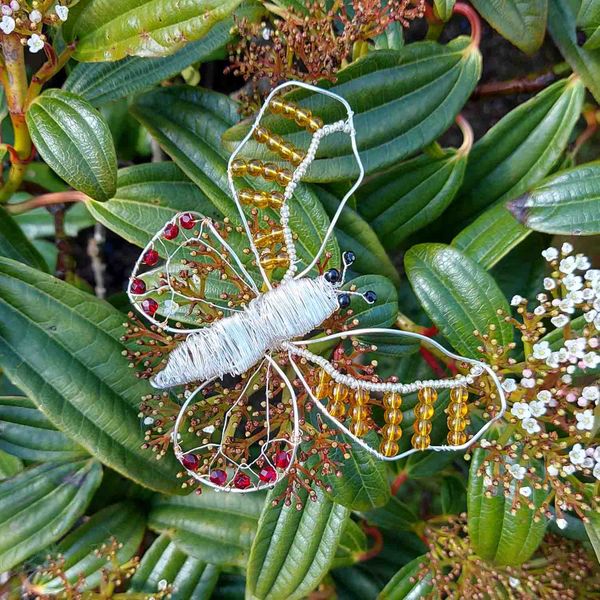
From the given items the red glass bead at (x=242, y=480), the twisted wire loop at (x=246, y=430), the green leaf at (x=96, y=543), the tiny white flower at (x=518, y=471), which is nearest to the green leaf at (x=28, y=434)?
the green leaf at (x=96, y=543)

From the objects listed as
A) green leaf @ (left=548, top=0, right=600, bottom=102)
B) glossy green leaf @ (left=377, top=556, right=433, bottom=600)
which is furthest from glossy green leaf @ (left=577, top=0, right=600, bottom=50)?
glossy green leaf @ (left=377, top=556, right=433, bottom=600)

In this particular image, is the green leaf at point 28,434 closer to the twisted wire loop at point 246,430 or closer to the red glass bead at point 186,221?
the twisted wire loop at point 246,430

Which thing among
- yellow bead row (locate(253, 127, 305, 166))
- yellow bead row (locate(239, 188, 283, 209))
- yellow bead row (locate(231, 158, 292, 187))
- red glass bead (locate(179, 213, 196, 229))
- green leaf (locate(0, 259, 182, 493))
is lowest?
green leaf (locate(0, 259, 182, 493))

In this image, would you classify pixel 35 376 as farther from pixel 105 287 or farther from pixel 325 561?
pixel 105 287

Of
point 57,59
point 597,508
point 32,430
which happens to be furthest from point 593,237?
point 32,430

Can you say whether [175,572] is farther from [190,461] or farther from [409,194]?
[409,194]

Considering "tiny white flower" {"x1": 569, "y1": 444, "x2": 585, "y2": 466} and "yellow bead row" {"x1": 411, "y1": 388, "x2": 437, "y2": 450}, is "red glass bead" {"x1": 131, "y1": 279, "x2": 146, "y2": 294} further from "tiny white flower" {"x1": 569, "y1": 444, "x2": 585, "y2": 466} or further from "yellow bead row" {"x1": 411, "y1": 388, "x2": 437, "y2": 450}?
"tiny white flower" {"x1": 569, "y1": 444, "x2": 585, "y2": 466}
